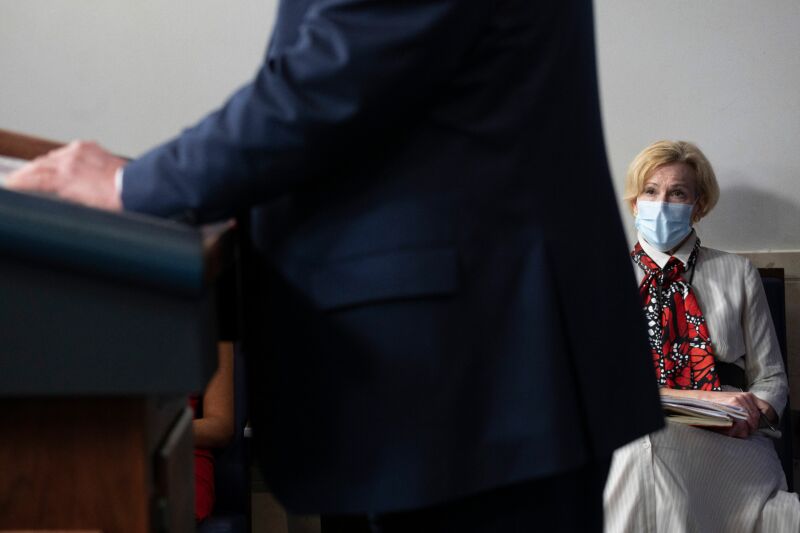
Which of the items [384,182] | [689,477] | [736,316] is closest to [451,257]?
[384,182]

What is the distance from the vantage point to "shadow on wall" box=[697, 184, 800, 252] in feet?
Answer: 10.8

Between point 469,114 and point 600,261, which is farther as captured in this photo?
point 600,261

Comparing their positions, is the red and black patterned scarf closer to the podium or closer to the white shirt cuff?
the white shirt cuff

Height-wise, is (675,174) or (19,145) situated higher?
(675,174)

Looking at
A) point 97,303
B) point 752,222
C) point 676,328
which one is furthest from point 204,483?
point 752,222

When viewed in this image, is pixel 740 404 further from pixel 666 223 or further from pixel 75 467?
pixel 75 467

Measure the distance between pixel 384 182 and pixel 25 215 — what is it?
347mm

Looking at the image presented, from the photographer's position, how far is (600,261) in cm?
104

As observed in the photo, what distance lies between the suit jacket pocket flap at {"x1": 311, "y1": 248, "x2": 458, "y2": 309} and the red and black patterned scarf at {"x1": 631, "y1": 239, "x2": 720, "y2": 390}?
2.17 meters

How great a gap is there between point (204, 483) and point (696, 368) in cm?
155

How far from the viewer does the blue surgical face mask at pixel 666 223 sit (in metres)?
3.08

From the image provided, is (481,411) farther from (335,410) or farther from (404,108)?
(404,108)

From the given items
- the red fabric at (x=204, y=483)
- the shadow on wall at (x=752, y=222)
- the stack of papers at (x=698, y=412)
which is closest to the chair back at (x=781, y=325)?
the shadow on wall at (x=752, y=222)

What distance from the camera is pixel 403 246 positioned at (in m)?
0.91
